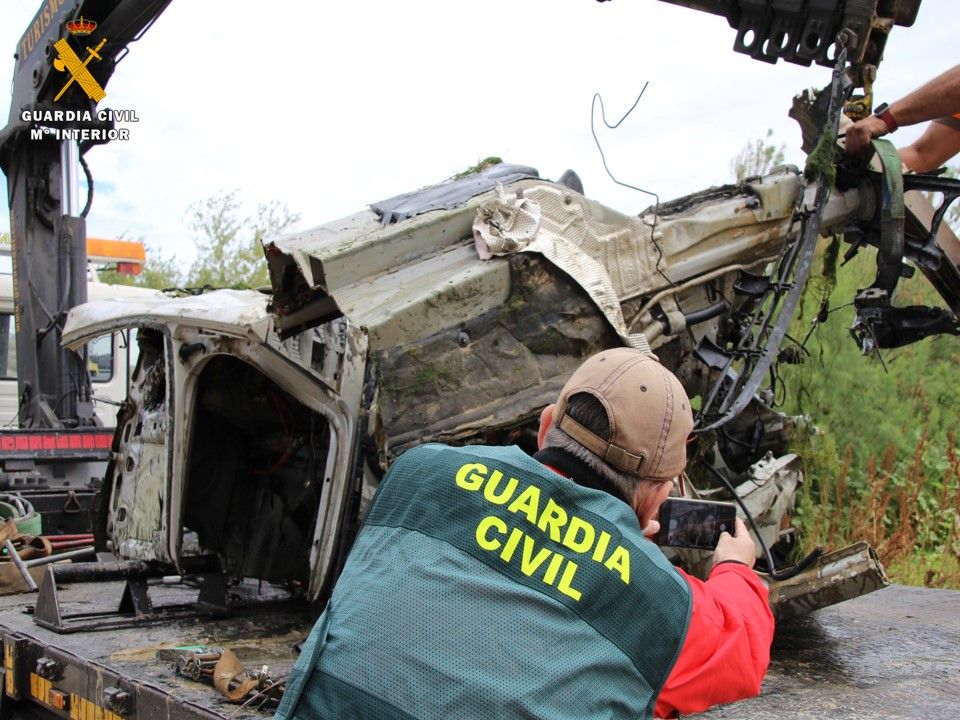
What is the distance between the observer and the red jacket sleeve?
1.65 m

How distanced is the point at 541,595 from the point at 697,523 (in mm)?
717

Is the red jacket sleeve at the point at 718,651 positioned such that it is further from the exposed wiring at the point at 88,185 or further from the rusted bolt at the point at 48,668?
the exposed wiring at the point at 88,185

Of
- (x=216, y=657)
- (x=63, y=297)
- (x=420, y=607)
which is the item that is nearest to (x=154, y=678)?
(x=216, y=657)

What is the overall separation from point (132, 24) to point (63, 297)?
1.95 m

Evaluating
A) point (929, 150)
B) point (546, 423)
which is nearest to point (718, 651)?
point (546, 423)

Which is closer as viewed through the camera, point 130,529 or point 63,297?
point 130,529

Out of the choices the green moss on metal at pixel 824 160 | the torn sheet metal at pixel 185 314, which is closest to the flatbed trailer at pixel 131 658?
the torn sheet metal at pixel 185 314

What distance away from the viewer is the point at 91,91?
7.36 metres

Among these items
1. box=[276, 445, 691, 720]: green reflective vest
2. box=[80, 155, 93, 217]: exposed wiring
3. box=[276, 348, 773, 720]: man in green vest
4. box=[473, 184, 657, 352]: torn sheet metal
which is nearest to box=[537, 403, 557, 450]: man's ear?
box=[276, 348, 773, 720]: man in green vest

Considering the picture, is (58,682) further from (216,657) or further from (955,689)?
(955,689)

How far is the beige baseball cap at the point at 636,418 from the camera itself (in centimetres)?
167

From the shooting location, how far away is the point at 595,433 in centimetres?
169

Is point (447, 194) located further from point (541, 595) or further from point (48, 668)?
point (541, 595)

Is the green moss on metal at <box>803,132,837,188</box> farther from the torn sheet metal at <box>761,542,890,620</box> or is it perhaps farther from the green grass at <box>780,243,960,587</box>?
the green grass at <box>780,243,960,587</box>
